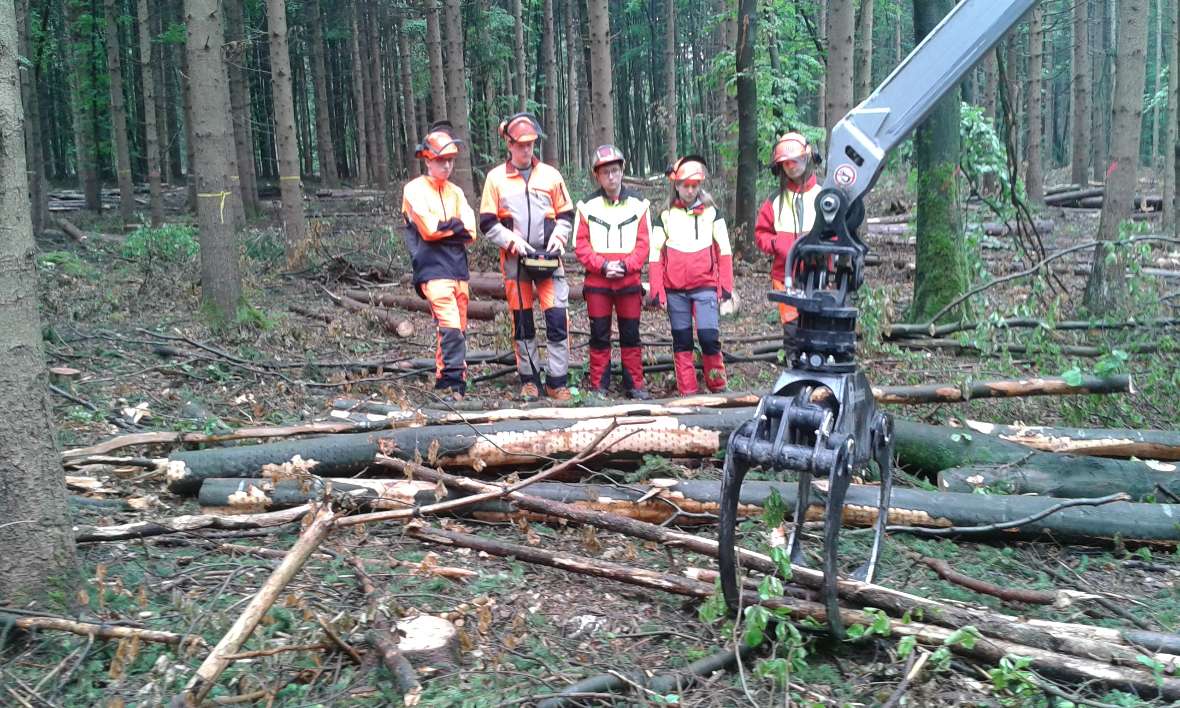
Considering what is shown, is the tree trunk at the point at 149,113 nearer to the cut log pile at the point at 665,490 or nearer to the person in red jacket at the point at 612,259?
the person in red jacket at the point at 612,259

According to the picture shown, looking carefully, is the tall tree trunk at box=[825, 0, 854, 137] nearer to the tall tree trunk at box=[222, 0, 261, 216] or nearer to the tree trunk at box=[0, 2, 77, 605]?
the tree trunk at box=[0, 2, 77, 605]

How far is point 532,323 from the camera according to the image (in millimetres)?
8086

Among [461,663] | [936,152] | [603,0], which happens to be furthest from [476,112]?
[461,663]

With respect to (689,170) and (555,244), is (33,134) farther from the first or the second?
(689,170)

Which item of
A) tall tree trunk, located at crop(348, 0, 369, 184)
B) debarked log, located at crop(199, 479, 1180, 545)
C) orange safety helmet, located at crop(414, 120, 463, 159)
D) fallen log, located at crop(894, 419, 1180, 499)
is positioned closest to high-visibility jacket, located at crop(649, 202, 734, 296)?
orange safety helmet, located at crop(414, 120, 463, 159)

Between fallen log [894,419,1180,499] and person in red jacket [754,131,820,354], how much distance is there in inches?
92.9

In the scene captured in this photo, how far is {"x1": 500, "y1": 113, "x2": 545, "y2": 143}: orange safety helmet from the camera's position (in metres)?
7.76

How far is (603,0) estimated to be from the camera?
39.2 feet

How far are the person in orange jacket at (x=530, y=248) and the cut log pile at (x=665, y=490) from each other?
193 cm

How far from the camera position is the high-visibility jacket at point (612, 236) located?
799cm

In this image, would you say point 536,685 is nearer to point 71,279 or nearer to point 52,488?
point 52,488

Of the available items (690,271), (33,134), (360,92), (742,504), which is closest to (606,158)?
(690,271)

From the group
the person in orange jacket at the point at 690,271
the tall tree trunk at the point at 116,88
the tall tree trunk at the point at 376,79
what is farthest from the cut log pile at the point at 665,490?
the tall tree trunk at the point at 376,79

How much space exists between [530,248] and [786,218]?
2.25 meters
